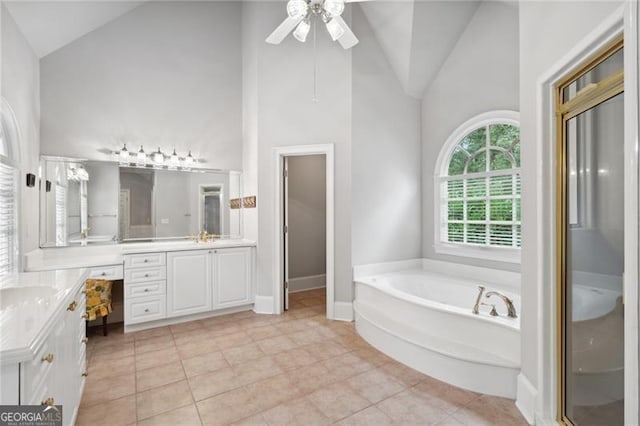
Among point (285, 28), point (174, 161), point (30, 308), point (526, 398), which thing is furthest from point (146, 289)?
point (526, 398)

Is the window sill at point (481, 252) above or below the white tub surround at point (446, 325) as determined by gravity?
above

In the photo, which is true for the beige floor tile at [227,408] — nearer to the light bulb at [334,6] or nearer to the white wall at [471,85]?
the white wall at [471,85]

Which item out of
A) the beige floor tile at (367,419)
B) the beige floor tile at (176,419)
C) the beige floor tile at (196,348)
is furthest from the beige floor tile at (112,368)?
the beige floor tile at (367,419)

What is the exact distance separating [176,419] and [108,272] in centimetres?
197

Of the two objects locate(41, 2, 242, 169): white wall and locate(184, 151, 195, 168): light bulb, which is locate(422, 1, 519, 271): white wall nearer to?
locate(41, 2, 242, 169): white wall

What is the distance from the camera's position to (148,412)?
2049mm

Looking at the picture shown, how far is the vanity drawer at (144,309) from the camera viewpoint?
3373mm

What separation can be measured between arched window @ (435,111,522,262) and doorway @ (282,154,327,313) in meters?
2.08

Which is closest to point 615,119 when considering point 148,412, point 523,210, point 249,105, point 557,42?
point 557,42

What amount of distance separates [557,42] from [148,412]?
3.34 meters

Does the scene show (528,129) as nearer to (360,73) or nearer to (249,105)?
(360,73)

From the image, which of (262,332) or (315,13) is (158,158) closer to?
(262,332)

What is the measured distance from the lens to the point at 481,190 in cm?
364

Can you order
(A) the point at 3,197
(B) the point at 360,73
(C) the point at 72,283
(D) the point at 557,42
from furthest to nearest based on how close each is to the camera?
(B) the point at 360,73 < (A) the point at 3,197 < (C) the point at 72,283 < (D) the point at 557,42
